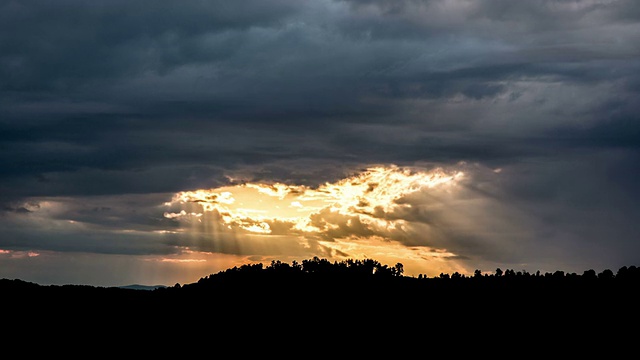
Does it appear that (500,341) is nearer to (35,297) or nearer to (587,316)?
(587,316)

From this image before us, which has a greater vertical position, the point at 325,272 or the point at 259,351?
the point at 325,272

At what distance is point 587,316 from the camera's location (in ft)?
359

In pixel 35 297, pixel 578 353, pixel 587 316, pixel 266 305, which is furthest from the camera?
pixel 35 297

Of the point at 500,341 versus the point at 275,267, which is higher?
the point at 275,267

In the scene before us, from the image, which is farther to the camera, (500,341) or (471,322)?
(471,322)

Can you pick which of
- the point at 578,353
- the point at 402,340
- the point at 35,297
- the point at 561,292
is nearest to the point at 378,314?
the point at 402,340

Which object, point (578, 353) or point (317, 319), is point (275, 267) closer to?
point (317, 319)

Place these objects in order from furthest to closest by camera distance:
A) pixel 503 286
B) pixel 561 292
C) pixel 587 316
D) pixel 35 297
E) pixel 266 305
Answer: pixel 35 297 → pixel 266 305 → pixel 503 286 → pixel 561 292 → pixel 587 316

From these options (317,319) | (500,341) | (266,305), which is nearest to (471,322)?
(500,341)

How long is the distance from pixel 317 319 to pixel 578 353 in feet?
135

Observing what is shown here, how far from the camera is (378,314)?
427ft

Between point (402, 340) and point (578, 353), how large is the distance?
1003 inches

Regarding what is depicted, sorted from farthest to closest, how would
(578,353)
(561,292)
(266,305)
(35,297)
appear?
(35,297)
(266,305)
(561,292)
(578,353)

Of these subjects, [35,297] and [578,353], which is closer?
[578,353]
